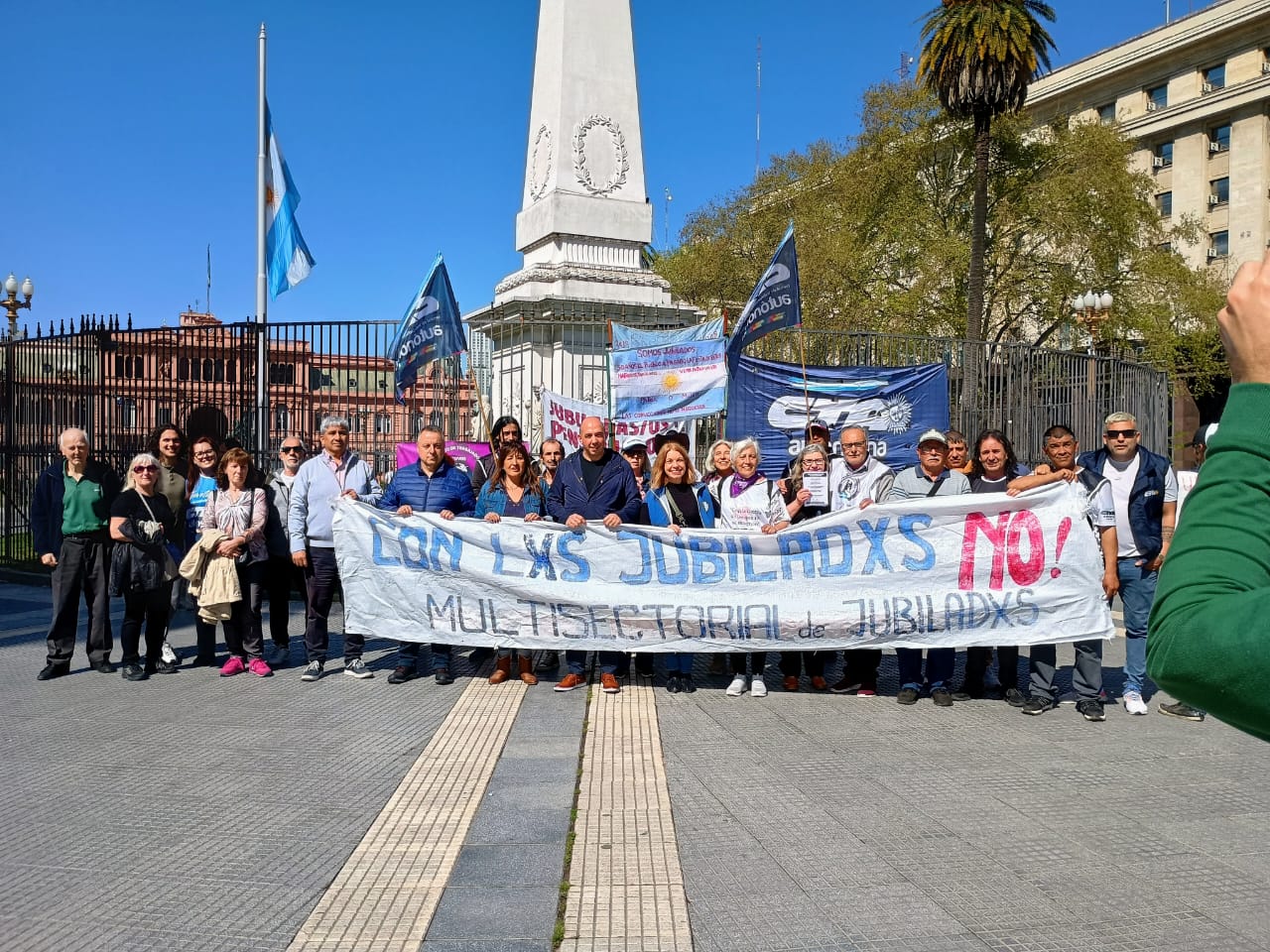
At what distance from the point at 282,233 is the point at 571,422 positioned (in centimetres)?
747

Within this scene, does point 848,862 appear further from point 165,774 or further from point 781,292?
point 781,292

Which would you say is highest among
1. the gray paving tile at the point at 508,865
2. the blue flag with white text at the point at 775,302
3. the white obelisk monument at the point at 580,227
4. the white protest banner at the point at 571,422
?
the white obelisk monument at the point at 580,227

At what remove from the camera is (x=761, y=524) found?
25.5 ft

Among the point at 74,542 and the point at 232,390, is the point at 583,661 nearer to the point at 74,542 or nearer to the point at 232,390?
the point at 74,542

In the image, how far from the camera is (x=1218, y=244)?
48844 millimetres

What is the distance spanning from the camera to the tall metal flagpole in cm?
1262

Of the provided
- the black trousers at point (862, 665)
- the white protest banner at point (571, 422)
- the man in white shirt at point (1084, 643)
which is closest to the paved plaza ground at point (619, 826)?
the man in white shirt at point (1084, 643)

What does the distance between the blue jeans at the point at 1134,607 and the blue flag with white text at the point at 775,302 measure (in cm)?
479

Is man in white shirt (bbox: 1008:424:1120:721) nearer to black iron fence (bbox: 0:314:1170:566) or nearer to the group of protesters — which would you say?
the group of protesters

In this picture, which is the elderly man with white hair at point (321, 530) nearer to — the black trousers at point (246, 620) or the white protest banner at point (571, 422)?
the black trousers at point (246, 620)

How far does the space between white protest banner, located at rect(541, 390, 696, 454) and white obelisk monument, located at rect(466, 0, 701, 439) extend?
1067 mm

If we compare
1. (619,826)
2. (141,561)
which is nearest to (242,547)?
(141,561)

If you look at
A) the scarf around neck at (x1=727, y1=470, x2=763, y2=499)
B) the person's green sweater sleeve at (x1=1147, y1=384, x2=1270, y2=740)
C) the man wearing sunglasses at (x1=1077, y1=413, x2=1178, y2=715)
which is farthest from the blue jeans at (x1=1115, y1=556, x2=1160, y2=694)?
the person's green sweater sleeve at (x1=1147, y1=384, x2=1270, y2=740)

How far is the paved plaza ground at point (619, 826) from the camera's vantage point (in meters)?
3.54
